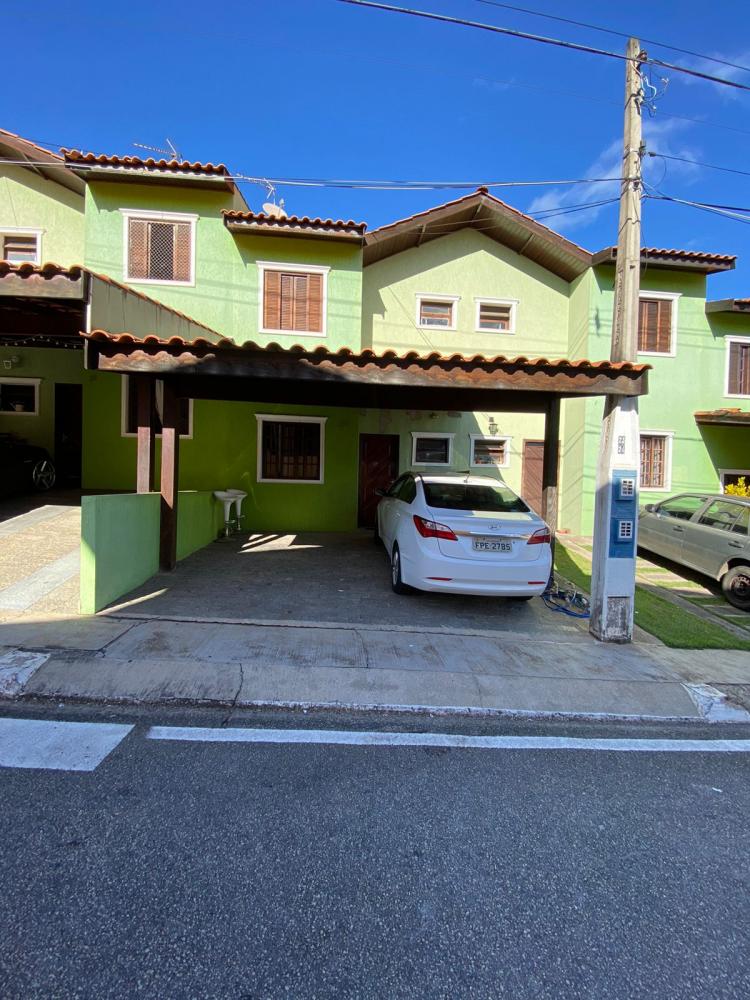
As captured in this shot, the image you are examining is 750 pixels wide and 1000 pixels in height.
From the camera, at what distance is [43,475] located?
438 inches

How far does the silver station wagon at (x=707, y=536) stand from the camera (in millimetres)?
7852

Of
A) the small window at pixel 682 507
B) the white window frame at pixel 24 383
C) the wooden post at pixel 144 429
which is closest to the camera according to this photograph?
the wooden post at pixel 144 429

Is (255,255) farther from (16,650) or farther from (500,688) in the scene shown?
(500,688)

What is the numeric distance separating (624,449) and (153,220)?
1011 centimetres

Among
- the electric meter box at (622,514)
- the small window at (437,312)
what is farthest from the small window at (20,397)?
the electric meter box at (622,514)

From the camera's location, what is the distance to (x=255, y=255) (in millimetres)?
11133

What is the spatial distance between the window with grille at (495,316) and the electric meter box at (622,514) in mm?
7933

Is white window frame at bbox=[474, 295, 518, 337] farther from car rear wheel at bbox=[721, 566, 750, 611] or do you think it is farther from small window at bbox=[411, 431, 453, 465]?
car rear wheel at bbox=[721, 566, 750, 611]

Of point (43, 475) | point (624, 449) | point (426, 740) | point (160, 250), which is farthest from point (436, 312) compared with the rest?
point (426, 740)

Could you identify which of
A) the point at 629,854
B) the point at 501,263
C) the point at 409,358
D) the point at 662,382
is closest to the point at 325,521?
the point at 409,358

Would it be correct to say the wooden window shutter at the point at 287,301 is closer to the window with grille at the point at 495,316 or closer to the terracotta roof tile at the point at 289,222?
the terracotta roof tile at the point at 289,222

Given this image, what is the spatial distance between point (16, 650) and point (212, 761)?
243cm

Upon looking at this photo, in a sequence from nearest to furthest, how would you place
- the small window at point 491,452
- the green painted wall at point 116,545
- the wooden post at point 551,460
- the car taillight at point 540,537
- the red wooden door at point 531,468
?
1. the green painted wall at point 116,545
2. the car taillight at point 540,537
3. the wooden post at point 551,460
4. the small window at point 491,452
5. the red wooden door at point 531,468

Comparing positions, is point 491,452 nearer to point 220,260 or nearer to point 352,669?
point 220,260
